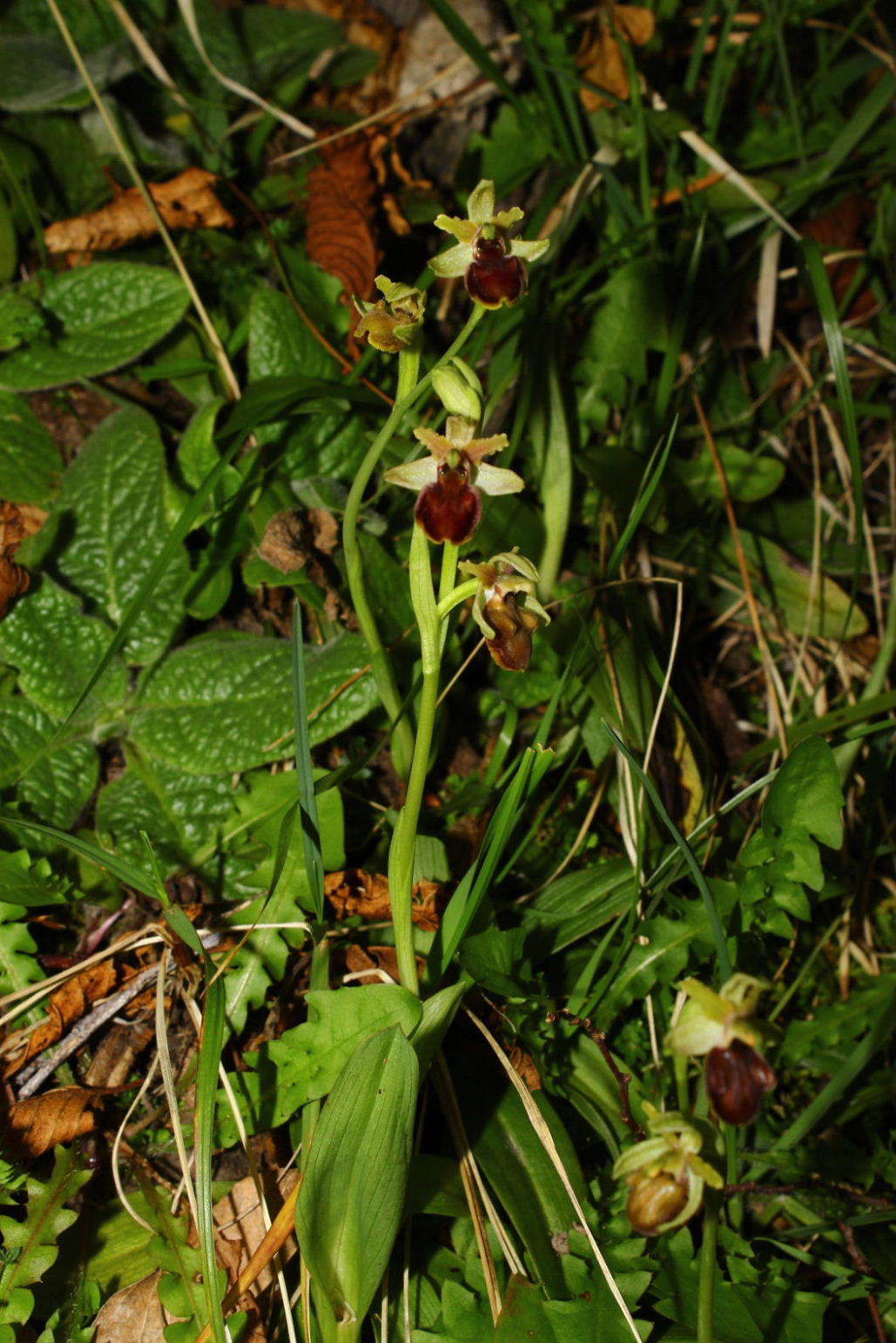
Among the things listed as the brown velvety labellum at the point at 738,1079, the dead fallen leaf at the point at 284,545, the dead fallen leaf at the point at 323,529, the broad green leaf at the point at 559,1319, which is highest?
the dead fallen leaf at the point at 284,545

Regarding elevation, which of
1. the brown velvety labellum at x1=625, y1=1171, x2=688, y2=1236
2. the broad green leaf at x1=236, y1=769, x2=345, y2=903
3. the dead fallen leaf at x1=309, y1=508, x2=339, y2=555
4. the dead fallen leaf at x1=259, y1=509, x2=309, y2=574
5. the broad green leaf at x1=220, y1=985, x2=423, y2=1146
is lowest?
the broad green leaf at x1=220, y1=985, x2=423, y2=1146

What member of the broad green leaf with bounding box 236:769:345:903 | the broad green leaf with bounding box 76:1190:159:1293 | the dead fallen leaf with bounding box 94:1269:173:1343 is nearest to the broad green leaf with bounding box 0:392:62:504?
the broad green leaf with bounding box 236:769:345:903

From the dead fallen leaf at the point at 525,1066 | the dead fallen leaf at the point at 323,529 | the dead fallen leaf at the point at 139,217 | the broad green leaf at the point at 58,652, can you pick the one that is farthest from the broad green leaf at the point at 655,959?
the dead fallen leaf at the point at 139,217

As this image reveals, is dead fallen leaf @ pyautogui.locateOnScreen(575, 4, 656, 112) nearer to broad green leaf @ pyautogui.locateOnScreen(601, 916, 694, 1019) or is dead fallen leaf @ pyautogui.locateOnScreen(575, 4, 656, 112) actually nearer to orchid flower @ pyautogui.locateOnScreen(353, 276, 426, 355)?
orchid flower @ pyautogui.locateOnScreen(353, 276, 426, 355)

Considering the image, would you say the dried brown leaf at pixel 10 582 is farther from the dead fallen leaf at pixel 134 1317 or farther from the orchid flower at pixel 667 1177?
the orchid flower at pixel 667 1177

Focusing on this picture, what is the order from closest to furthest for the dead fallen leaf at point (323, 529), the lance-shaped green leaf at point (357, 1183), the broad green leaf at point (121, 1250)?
the lance-shaped green leaf at point (357, 1183) < the broad green leaf at point (121, 1250) < the dead fallen leaf at point (323, 529)
